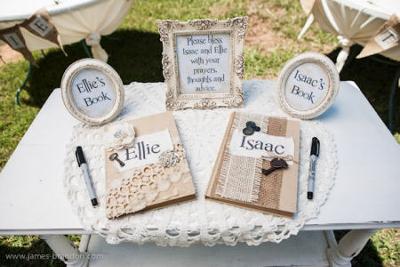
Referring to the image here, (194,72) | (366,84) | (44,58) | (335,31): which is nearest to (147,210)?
(194,72)

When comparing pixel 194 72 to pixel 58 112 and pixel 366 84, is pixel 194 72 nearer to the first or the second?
pixel 58 112

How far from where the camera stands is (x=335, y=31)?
7.08 feet

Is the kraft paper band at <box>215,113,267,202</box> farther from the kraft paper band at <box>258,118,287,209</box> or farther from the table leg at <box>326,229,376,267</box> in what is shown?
the table leg at <box>326,229,376,267</box>

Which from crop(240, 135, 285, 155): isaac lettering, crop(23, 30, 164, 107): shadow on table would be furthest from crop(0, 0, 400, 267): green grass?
crop(240, 135, 285, 155): isaac lettering

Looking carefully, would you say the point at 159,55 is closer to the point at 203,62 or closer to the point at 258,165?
the point at 203,62

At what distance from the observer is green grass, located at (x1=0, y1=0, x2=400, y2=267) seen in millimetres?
2713

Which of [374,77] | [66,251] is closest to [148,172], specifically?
[66,251]

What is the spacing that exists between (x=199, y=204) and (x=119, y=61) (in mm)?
2256

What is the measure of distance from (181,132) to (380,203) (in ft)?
2.43

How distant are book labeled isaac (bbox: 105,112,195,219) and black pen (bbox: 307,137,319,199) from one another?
391 mm

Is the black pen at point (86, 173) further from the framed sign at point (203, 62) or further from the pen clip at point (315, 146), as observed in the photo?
the pen clip at point (315, 146)

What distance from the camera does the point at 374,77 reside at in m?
2.85

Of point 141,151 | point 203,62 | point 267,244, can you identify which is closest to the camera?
point 141,151

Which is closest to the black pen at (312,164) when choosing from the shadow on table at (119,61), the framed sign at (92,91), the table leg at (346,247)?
the table leg at (346,247)
